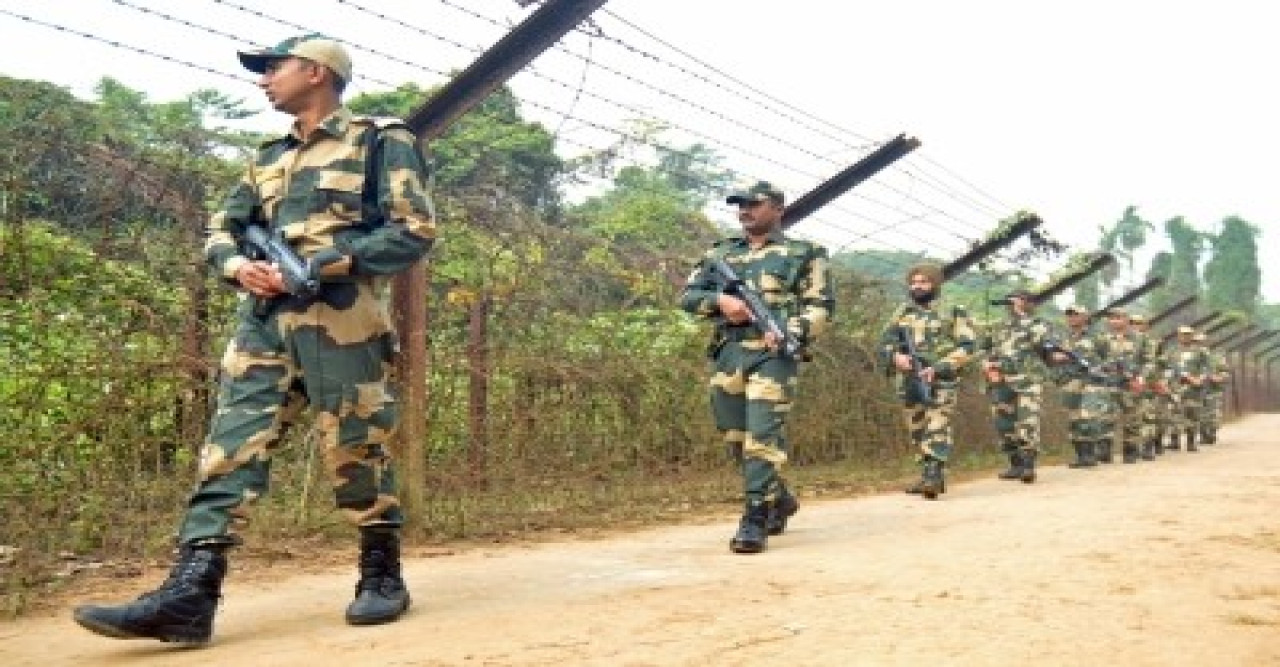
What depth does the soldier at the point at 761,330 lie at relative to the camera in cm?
469

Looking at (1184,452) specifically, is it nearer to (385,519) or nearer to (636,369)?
(636,369)

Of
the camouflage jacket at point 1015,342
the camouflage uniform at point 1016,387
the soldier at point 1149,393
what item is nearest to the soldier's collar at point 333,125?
the camouflage uniform at point 1016,387

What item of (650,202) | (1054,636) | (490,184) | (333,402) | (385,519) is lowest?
(1054,636)

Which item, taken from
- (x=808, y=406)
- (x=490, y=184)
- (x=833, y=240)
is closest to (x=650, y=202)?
(x=808, y=406)

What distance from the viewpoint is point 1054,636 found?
8.59 feet

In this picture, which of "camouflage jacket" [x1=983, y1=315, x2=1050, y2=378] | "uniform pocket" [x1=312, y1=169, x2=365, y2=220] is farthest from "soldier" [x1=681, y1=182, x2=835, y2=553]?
"camouflage jacket" [x1=983, y1=315, x2=1050, y2=378]

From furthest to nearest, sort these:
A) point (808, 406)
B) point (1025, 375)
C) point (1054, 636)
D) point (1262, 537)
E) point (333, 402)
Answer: point (1025, 375) → point (808, 406) → point (1262, 537) → point (333, 402) → point (1054, 636)

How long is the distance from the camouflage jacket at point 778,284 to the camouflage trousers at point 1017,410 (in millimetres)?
4642

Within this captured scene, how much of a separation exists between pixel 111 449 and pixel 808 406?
5.85m

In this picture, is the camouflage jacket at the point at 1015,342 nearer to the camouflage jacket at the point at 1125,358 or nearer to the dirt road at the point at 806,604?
the camouflage jacket at the point at 1125,358

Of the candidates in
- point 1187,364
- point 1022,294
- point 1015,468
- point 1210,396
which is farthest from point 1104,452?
point 1210,396

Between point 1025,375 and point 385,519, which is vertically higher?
point 1025,375

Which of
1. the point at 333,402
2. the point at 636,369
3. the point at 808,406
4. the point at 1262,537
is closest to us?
the point at 333,402

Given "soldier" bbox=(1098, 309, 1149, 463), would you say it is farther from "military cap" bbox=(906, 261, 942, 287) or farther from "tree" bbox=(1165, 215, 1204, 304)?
"tree" bbox=(1165, 215, 1204, 304)
